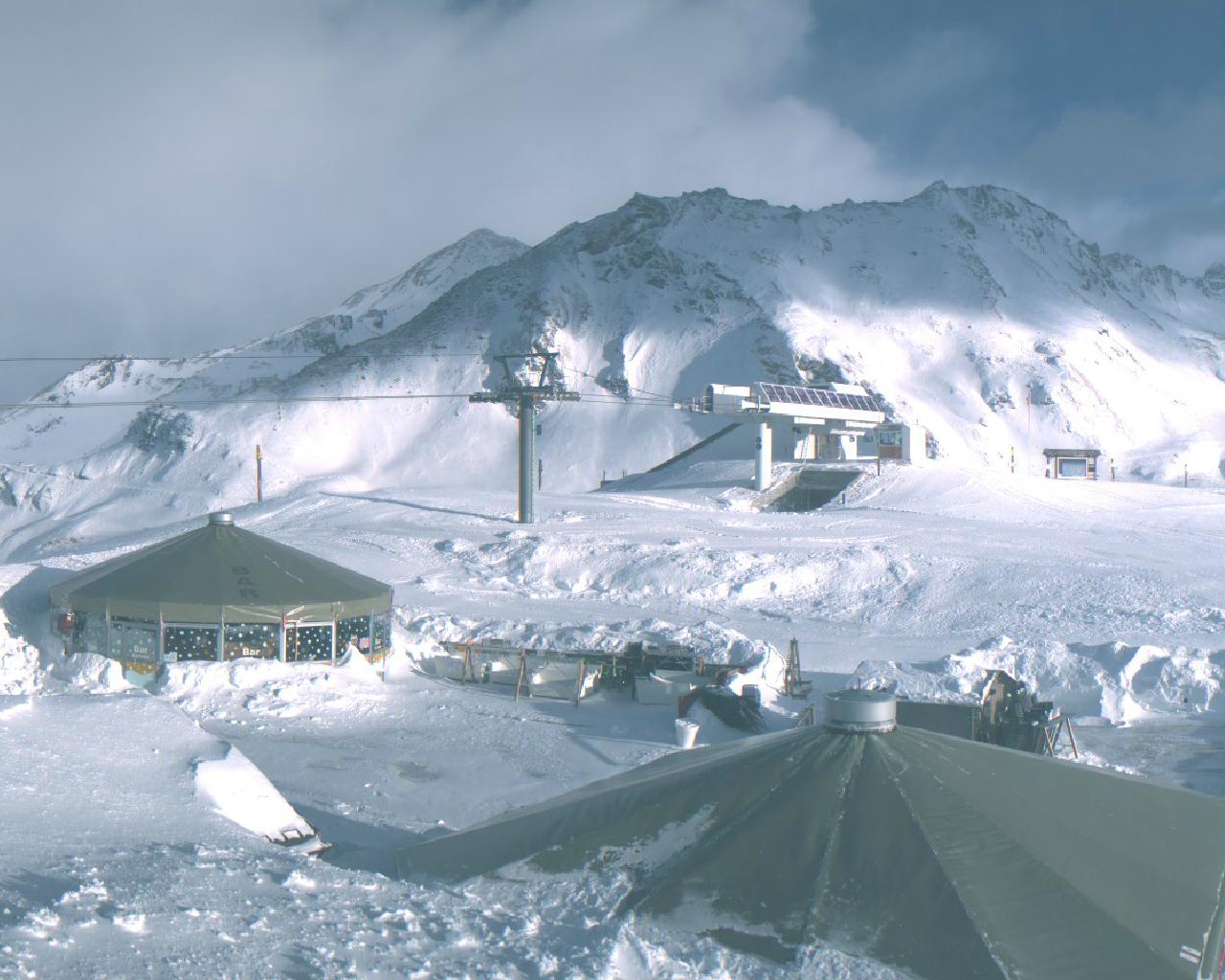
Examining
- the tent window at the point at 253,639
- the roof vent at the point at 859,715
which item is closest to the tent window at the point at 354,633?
the tent window at the point at 253,639

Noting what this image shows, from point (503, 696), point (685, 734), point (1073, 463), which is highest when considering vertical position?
point (1073, 463)

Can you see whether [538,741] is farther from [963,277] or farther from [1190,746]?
[963,277]

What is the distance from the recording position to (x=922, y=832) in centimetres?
746

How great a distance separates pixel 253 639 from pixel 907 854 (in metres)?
15.5

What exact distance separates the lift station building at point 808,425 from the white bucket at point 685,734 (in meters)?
35.0

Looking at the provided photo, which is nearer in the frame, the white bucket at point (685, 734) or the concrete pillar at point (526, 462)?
the white bucket at point (685, 734)

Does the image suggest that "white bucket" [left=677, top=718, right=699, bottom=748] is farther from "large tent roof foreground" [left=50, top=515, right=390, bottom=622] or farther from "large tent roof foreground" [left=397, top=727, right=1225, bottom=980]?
"large tent roof foreground" [left=397, top=727, right=1225, bottom=980]

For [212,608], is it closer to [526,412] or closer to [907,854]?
[907,854]

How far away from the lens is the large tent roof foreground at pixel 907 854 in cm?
685

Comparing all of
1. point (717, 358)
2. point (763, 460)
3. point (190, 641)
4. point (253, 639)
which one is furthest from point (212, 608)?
point (717, 358)

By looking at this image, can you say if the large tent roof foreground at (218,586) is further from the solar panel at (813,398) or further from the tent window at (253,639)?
the solar panel at (813,398)

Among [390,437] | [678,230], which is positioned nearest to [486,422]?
[390,437]

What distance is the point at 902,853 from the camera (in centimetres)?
736

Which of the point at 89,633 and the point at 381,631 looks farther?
the point at 381,631
